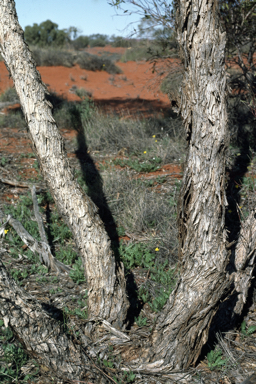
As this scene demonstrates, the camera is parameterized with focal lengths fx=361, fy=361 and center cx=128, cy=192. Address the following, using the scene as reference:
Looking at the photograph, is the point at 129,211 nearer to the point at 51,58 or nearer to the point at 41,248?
the point at 41,248

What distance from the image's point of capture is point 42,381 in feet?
8.06

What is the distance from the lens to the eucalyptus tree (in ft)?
7.72

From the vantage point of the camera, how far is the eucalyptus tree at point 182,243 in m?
2.35

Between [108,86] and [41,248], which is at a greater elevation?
[108,86]

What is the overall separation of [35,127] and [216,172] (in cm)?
156

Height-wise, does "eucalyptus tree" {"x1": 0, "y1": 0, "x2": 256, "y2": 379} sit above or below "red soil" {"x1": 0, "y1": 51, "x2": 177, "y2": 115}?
below

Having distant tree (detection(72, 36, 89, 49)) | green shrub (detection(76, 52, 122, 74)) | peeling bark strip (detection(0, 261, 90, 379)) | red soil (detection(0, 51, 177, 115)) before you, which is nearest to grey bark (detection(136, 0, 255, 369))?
peeling bark strip (detection(0, 261, 90, 379))

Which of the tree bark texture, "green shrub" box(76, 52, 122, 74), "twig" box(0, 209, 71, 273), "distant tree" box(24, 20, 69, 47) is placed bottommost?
"twig" box(0, 209, 71, 273)

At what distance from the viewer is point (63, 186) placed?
3074 mm

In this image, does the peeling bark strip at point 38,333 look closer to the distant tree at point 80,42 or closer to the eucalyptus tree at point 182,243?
the eucalyptus tree at point 182,243

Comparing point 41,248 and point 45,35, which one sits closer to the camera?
point 41,248

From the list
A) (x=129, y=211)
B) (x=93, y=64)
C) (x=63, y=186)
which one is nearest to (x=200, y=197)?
(x=63, y=186)

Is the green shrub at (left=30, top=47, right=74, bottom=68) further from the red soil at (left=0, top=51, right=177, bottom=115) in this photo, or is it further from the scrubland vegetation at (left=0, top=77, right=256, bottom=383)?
the scrubland vegetation at (left=0, top=77, right=256, bottom=383)

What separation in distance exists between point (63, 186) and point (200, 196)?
117 centimetres
